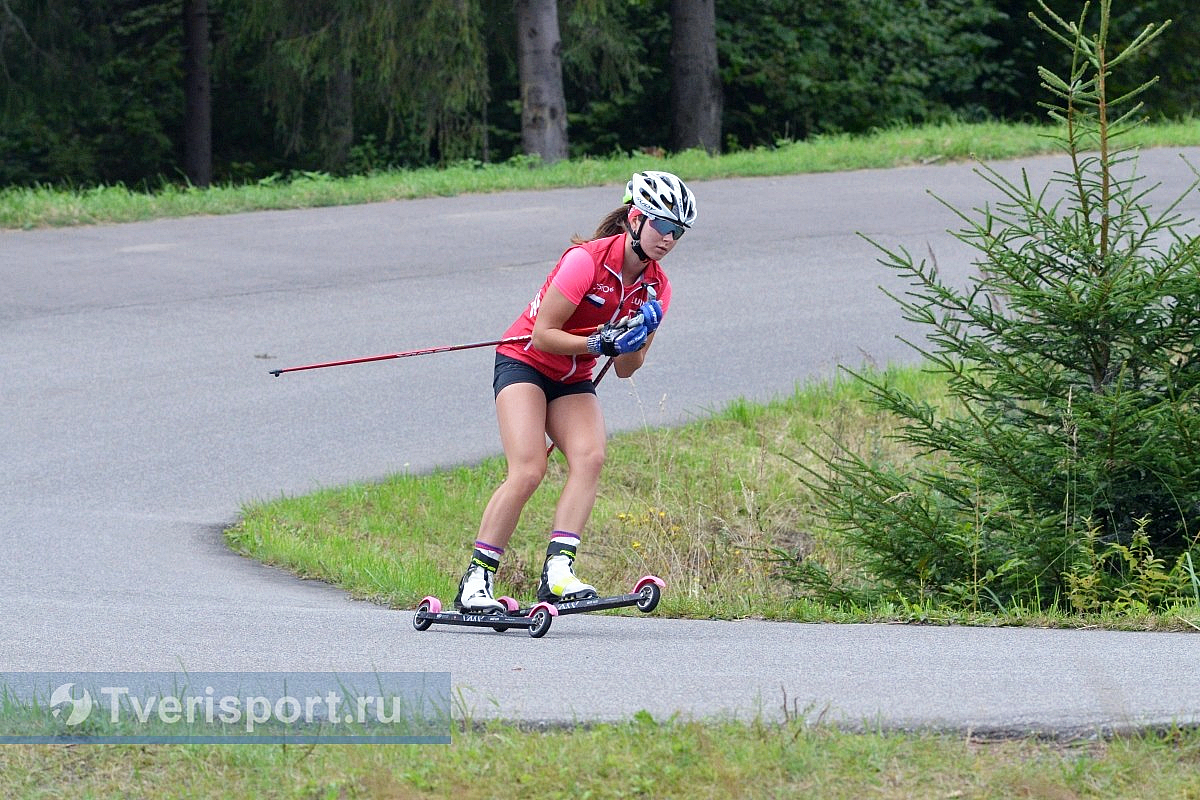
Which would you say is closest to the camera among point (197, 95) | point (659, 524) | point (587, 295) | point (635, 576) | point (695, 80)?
point (587, 295)

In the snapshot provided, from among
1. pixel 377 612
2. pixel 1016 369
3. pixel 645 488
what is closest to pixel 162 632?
pixel 377 612

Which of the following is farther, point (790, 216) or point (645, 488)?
point (790, 216)

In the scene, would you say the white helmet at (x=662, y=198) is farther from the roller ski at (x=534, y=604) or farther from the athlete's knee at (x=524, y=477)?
the roller ski at (x=534, y=604)

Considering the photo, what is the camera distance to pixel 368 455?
37.2 ft

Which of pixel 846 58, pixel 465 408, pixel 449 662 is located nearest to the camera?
pixel 449 662

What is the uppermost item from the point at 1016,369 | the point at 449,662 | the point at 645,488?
the point at 1016,369

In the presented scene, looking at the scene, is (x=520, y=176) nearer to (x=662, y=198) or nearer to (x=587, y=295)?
(x=587, y=295)

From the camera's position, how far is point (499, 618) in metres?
7.02

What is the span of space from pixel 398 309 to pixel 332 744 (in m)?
9.42

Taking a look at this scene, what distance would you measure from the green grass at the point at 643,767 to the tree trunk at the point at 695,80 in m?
23.6

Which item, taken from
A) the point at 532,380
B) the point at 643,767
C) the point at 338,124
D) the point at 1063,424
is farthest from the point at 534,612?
the point at 338,124

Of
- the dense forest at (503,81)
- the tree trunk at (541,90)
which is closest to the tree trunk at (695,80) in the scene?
the dense forest at (503,81)

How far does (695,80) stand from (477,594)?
73.5 ft

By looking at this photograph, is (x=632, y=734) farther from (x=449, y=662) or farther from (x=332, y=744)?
(x=449, y=662)
